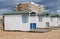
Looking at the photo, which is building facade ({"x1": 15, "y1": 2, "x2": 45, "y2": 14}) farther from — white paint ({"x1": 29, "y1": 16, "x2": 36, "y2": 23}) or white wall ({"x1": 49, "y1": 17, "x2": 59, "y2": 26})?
white wall ({"x1": 49, "y1": 17, "x2": 59, "y2": 26})

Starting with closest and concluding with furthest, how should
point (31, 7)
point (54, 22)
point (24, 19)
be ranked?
point (24, 19) → point (31, 7) → point (54, 22)

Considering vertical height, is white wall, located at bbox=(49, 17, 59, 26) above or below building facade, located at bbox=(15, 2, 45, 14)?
below

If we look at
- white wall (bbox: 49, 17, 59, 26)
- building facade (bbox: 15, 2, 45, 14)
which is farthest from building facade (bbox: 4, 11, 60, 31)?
white wall (bbox: 49, 17, 59, 26)

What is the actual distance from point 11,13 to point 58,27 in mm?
4654

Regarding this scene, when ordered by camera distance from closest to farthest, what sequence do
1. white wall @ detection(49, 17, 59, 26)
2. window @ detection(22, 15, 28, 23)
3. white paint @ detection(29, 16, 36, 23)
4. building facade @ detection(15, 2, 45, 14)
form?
1. window @ detection(22, 15, 28, 23)
2. white paint @ detection(29, 16, 36, 23)
3. building facade @ detection(15, 2, 45, 14)
4. white wall @ detection(49, 17, 59, 26)

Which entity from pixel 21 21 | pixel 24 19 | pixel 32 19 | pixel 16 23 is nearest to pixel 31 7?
pixel 32 19

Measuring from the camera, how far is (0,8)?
15.1 m

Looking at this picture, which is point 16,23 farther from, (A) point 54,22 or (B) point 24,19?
(A) point 54,22

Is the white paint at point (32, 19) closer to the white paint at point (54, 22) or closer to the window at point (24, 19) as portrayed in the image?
the window at point (24, 19)

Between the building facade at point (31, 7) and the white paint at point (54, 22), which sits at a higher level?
the building facade at point (31, 7)

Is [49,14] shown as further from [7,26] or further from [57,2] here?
[7,26]

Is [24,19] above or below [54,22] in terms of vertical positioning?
above

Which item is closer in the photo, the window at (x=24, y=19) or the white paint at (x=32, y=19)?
the window at (x=24, y=19)

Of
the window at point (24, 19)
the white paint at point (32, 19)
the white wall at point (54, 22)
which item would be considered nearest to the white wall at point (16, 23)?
the window at point (24, 19)
